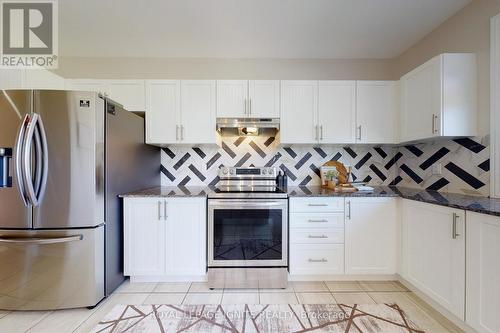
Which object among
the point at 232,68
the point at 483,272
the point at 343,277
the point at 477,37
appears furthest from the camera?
the point at 232,68

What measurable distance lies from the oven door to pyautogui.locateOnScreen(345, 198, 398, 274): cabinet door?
0.71 m

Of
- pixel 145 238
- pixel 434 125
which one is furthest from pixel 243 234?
pixel 434 125

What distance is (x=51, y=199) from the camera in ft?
5.77

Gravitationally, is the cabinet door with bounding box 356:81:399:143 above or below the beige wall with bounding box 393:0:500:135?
below

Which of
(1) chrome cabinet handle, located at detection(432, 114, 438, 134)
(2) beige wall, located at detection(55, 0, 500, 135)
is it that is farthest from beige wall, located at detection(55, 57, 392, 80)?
(1) chrome cabinet handle, located at detection(432, 114, 438, 134)

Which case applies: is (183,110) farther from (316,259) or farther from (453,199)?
(453,199)

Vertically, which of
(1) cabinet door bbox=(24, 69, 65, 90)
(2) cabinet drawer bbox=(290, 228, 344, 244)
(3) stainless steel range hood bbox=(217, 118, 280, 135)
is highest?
(1) cabinet door bbox=(24, 69, 65, 90)

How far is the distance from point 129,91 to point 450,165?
350 cm

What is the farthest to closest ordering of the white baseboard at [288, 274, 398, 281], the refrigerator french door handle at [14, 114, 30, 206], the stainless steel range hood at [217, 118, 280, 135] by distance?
the stainless steel range hood at [217, 118, 280, 135] → the white baseboard at [288, 274, 398, 281] → the refrigerator french door handle at [14, 114, 30, 206]

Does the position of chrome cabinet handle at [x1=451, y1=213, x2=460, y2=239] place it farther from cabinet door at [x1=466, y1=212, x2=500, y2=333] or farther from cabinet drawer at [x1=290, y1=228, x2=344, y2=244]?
cabinet drawer at [x1=290, y1=228, x2=344, y2=244]

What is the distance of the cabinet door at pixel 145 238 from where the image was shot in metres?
2.16

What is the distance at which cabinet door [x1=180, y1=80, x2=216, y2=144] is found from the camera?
8.33ft

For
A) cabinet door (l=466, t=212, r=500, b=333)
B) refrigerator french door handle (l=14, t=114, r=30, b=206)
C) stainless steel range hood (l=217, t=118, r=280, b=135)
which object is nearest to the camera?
cabinet door (l=466, t=212, r=500, b=333)

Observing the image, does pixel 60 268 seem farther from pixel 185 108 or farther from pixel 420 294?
pixel 420 294
